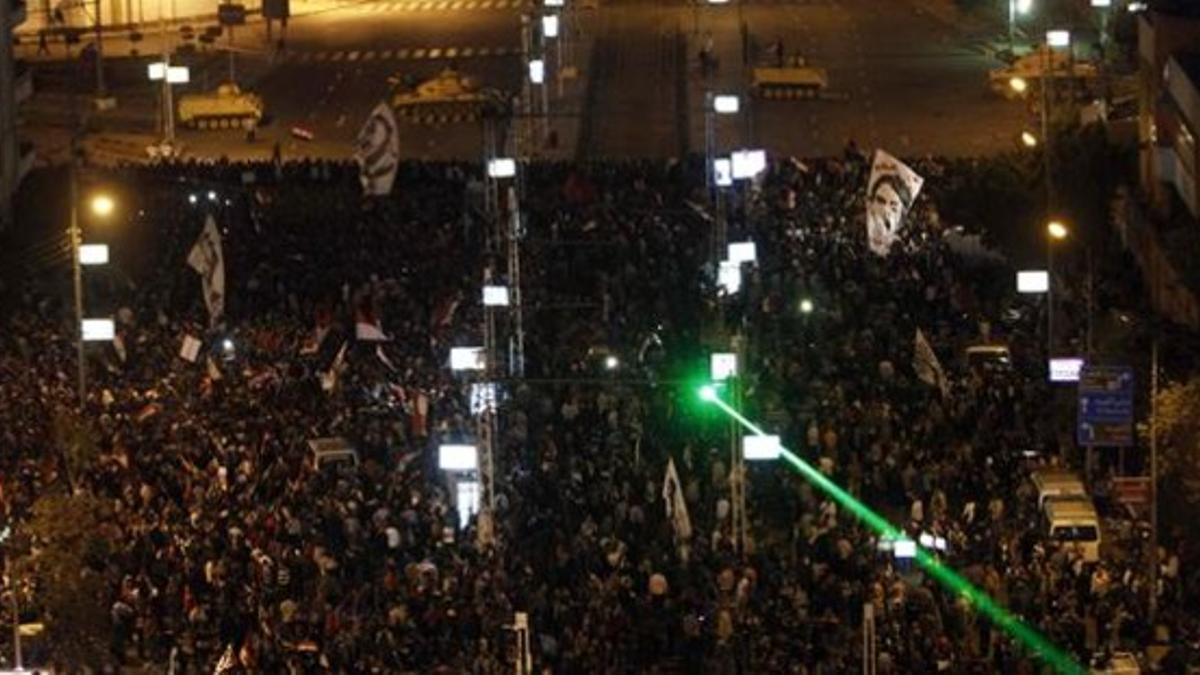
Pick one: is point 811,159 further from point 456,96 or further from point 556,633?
point 556,633

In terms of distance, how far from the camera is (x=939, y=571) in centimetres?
4741

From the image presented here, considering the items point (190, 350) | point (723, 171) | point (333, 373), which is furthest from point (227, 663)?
point (723, 171)

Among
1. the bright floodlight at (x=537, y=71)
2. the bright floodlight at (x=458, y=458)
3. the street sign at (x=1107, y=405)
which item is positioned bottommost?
the bright floodlight at (x=458, y=458)

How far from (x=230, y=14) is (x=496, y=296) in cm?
4556

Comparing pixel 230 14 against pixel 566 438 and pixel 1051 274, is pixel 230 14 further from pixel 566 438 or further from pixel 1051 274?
pixel 566 438

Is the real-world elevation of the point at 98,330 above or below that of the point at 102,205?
below

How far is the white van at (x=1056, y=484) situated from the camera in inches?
2018

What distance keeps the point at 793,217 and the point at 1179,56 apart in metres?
8.57

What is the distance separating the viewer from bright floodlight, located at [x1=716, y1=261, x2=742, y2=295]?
209 ft

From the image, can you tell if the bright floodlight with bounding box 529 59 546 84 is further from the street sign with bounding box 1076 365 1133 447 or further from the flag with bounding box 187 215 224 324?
the street sign with bounding box 1076 365 1133 447

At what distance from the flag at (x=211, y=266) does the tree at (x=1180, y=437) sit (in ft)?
60.6

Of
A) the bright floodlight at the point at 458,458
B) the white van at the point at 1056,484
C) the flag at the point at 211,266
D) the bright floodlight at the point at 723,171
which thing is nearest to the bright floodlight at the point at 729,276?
the bright floodlight at the point at 723,171

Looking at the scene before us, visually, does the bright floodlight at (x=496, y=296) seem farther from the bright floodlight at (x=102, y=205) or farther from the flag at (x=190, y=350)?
the bright floodlight at (x=102, y=205)

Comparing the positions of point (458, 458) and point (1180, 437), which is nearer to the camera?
point (1180, 437)
